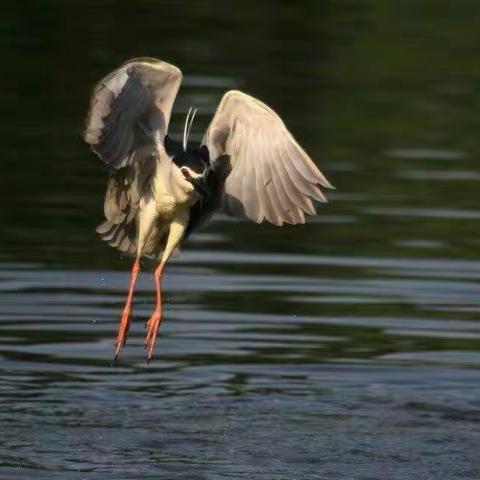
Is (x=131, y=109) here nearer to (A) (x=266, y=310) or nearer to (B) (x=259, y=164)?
(B) (x=259, y=164)

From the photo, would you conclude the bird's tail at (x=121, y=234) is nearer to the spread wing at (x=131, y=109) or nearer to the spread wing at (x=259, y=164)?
the spread wing at (x=131, y=109)

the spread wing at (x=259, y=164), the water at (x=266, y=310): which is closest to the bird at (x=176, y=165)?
the spread wing at (x=259, y=164)

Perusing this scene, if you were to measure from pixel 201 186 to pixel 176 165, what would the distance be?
0.63ft

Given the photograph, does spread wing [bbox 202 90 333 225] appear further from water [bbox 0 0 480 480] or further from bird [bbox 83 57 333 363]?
water [bbox 0 0 480 480]

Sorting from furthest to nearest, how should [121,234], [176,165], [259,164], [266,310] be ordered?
[266,310]
[121,234]
[176,165]
[259,164]

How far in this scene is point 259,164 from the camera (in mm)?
10805

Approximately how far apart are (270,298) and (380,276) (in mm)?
982

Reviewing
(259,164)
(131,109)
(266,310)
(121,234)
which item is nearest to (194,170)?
(259,164)

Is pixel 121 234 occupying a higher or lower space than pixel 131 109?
lower

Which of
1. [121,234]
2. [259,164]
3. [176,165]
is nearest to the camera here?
[259,164]

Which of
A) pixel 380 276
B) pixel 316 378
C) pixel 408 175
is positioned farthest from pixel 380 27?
pixel 316 378

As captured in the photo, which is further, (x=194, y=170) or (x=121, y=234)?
(x=121, y=234)

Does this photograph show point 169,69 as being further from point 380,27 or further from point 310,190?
point 380,27

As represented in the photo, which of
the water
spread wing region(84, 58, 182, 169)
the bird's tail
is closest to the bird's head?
spread wing region(84, 58, 182, 169)
